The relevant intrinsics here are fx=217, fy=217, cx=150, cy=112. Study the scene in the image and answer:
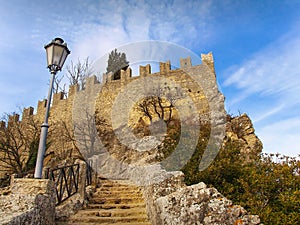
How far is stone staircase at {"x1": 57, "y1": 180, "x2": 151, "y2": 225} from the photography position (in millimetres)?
3998

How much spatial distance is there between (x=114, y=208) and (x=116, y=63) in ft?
59.5

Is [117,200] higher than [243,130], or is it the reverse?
[243,130]

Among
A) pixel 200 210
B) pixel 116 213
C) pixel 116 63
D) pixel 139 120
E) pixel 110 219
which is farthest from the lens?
pixel 116 63

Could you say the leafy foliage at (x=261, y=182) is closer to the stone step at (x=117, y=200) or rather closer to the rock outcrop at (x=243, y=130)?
the stone step at (x=117, y=200)

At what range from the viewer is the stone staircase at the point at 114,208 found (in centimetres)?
400

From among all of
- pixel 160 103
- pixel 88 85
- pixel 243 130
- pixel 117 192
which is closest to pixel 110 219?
pixel 117 192

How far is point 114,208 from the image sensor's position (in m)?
4.77

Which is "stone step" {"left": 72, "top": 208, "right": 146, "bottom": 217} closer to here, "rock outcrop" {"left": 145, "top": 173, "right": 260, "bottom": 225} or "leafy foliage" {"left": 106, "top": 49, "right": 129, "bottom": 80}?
"rock outcrop" {"left": 145, "top": 173, "right": 260, "bottom": 225}

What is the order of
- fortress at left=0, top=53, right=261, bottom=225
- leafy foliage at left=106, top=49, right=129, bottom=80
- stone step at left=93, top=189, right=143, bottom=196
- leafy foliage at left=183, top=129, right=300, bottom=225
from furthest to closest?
leafy foliage at left=106, top=49, right=129, bottom=80, fortress at left=0, top=53, right=261, bottom=225, stone step at left=93, top=189, right=143, bottom=196, leafy foliage at left=183, top=129, right=300, bottom=225

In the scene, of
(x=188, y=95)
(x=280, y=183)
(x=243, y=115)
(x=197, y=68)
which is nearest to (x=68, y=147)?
(x=188, y=95)

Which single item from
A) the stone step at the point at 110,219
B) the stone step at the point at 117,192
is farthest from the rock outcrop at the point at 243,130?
the stone step at the point at 110,219

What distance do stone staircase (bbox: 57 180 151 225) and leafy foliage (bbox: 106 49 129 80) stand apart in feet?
48.0

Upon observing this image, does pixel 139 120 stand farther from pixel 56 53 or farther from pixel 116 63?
Answer: pixel 56 53

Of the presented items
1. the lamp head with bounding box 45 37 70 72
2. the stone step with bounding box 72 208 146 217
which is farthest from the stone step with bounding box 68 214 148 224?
the lamp head with bounding box 45 37 70 72
